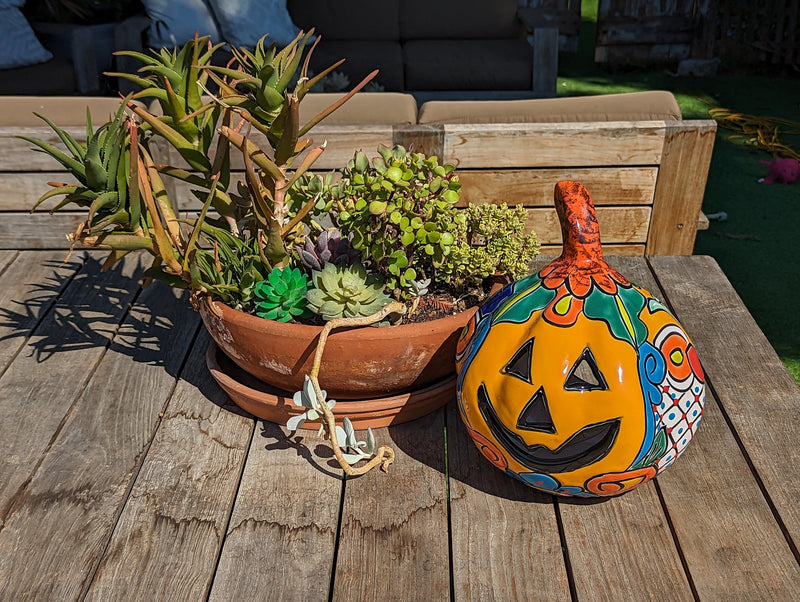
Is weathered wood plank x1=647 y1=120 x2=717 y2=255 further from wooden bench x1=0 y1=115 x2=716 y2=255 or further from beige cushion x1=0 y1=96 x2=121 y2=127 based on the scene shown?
beige cushion x1=0 y1=96 x2=121 y2=127

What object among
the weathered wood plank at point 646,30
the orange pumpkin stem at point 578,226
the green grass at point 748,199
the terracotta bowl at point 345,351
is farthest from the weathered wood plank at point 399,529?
the weathered wood plank at point 646,30

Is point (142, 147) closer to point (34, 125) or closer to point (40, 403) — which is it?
point (40, 403)

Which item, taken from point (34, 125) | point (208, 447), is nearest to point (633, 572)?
point (208, 447)

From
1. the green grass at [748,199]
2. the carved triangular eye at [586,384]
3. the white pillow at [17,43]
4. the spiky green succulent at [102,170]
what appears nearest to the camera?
the carved triangular eye at [586,384]

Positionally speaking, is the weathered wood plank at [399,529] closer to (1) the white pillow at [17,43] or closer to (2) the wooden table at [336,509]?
(2) the wooden table at [336,509]

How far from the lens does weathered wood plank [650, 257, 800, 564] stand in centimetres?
121

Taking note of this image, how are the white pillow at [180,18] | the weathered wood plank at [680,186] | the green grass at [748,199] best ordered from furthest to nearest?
the white pillow at [180,18] → the green grass at [748,199] → the weathered wood plank at [680,186]

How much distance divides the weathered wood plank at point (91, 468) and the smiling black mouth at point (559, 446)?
0.61 m

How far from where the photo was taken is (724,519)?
1137 mm

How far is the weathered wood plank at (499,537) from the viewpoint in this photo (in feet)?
3.42

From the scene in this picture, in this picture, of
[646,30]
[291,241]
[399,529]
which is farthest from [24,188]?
[646,30]

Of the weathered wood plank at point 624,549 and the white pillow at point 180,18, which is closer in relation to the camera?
the weathered wood plank at point 624,549

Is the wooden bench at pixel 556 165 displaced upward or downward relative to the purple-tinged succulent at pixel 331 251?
downward

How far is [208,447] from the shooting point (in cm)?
131
